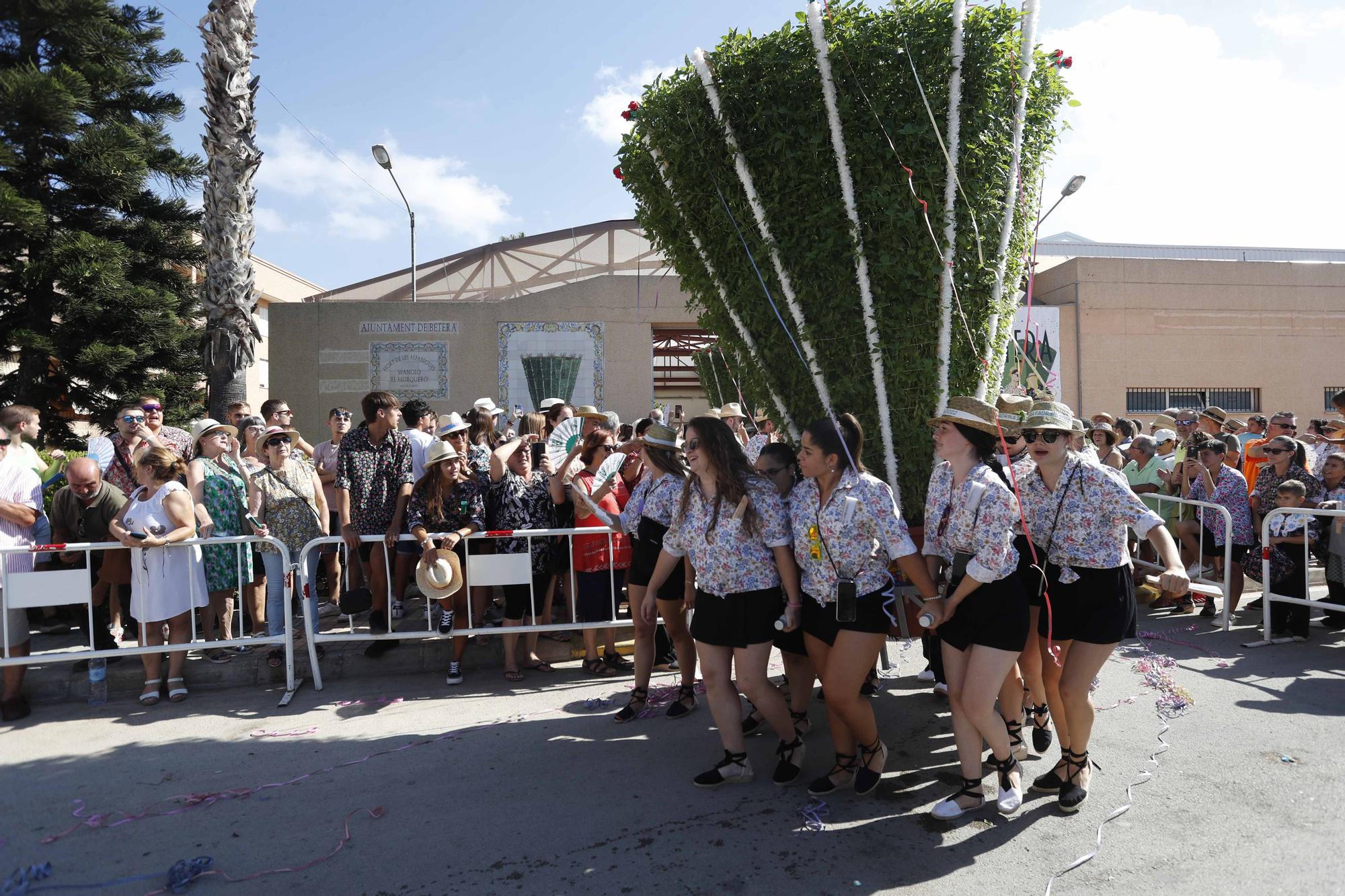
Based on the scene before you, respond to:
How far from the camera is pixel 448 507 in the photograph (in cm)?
571

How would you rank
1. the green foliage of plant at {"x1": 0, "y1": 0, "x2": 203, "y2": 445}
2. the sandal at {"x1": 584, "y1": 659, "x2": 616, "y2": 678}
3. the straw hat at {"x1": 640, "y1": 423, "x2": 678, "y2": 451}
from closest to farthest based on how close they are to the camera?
the straw hat at {"x1": 640, "y1": 423, "x2": 678, "y2": 451}, the sandal at {"x1": 584, "y1": 659, "x2": 616, "y2": 678}, the green foliage of plant at {"x1": 0, "y1": 0, "x2": 203, "y2": 445}

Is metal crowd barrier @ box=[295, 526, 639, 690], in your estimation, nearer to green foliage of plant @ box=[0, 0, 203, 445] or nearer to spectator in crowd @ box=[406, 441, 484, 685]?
spectator in crowd @ box=[406, 441, 484, 685]

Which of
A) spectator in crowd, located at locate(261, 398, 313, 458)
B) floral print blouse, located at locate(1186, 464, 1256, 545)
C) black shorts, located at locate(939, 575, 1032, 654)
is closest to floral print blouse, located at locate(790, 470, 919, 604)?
black shorts, located at locate(939, 575, 1032, 654)

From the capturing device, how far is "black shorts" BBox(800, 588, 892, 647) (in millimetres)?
3543

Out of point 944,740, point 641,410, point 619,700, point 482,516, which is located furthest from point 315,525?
point 641,410

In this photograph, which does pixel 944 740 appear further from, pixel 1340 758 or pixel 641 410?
pixel 641 410

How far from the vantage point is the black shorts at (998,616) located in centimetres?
333

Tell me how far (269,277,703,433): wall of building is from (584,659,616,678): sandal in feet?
40.4

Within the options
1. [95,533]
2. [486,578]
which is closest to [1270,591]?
[486,578]

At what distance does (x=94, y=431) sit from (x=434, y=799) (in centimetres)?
1699

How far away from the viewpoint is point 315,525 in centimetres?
604

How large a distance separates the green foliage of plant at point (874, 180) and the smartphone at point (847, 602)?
1.16m

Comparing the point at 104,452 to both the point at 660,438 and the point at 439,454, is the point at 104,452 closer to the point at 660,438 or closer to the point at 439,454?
the point at 439,454

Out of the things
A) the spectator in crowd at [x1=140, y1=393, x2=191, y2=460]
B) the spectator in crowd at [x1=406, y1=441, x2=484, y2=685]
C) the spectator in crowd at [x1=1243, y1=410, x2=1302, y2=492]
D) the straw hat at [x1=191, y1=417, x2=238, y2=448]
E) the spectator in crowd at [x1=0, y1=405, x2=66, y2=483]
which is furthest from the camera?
the spectator in crowd at [x1=1243, y1=410, x2=1302, y2=492]
